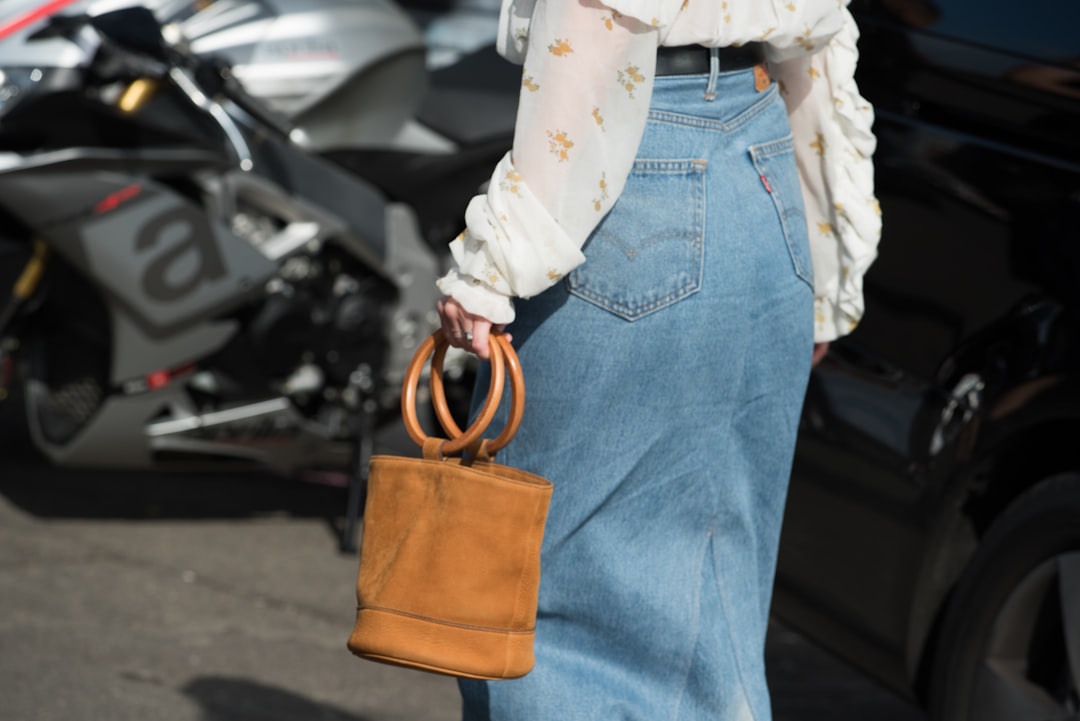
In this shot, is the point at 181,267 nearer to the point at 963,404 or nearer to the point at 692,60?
the point at 963,404

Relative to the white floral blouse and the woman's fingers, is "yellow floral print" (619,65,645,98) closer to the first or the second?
the white floral blouse

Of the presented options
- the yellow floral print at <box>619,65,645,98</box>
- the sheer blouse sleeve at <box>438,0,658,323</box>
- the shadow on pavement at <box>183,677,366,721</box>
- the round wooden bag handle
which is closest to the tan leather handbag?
the round wooden bag handle

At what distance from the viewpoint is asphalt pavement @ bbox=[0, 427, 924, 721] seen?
3.34 m

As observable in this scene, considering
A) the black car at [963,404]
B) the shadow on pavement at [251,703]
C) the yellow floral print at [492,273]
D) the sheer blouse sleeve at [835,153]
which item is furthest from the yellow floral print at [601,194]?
the shadow on pavement at [251,703]

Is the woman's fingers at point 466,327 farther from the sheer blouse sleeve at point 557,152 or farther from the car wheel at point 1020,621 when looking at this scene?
the car wheel at point 1020,621

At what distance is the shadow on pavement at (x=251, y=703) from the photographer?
129 inches

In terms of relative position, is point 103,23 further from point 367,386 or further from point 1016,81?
point 1016,81

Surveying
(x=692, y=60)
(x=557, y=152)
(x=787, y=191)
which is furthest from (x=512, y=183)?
(x=787, y=191)

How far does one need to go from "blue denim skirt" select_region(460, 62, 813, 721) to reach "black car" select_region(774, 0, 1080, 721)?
1.85 feet

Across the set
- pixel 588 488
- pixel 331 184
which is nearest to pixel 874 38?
pixel 588 488

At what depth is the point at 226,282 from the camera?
4.18m

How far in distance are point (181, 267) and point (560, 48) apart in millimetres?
2544

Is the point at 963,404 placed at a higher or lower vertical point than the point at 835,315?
lower

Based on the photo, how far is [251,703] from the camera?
11.0 ft
